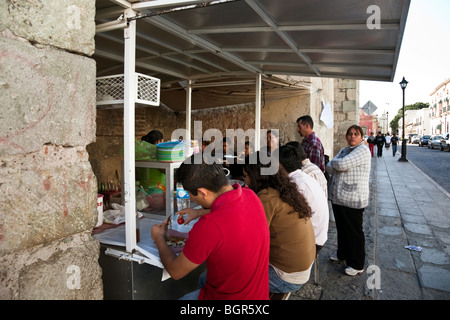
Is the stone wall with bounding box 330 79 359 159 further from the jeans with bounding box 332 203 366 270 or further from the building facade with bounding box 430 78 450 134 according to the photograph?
the building facade with bounding box 430 78 450 134

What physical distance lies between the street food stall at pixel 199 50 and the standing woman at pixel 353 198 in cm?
117

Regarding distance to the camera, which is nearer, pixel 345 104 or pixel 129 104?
pixel 129 104

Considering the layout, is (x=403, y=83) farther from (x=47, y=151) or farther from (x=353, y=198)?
(x=47, y=151)

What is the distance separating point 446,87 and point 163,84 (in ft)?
215

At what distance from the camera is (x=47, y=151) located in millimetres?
1614

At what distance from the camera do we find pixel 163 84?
5.36 metres

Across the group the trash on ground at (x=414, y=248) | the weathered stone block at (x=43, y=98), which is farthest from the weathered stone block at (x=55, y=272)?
the trash on ground at (x=414, y=248)

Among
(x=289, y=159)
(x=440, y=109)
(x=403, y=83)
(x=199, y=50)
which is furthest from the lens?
(x=440, y=109)

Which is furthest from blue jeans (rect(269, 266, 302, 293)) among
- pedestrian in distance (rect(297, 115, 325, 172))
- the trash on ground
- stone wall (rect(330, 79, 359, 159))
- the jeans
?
stone wall (rect(330, 79, 359, 159))

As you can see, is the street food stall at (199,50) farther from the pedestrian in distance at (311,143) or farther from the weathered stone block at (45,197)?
the pedestrian in distance at (311,143)

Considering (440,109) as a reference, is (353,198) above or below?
below

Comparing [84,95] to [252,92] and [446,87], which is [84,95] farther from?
[446,87]

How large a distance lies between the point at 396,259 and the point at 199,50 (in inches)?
145

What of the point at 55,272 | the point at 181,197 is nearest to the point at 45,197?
the point at 55,272
